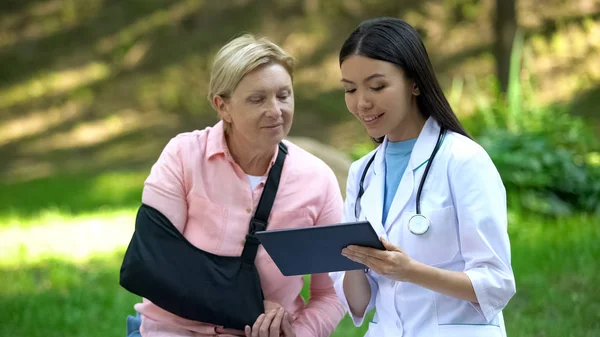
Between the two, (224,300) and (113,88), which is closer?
(224,300)

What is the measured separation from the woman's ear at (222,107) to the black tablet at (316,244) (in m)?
0.78

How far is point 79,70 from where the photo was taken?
48.5 feet

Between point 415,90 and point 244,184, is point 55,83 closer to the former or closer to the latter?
point 244,184

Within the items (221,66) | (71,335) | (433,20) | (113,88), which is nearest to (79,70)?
(113,88)

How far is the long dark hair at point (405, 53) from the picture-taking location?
9.00 ft

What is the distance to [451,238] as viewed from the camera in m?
2.70

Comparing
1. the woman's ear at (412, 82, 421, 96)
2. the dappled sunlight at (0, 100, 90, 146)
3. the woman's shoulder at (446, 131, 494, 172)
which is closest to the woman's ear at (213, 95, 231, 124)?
the woman's ear at (412, 82, 421, 96)

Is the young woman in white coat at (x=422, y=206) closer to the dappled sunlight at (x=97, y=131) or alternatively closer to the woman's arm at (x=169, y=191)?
the woman's arm at (x=169, y=191)

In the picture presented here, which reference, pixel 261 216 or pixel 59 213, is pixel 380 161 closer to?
pixel 261 216

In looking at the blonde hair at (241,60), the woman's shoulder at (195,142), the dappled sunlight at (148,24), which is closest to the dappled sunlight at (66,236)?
the woman's shoulder at (195,142)

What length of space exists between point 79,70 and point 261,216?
1219 cm

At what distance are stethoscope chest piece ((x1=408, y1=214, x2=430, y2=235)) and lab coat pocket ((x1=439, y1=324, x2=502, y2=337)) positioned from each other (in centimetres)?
31

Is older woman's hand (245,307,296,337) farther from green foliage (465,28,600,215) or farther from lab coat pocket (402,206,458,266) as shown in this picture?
green foliage (465,28,600,215)

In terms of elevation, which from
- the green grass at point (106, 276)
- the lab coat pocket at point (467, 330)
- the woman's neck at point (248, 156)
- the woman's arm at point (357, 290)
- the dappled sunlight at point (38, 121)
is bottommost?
the green grass at point (106, 276)
